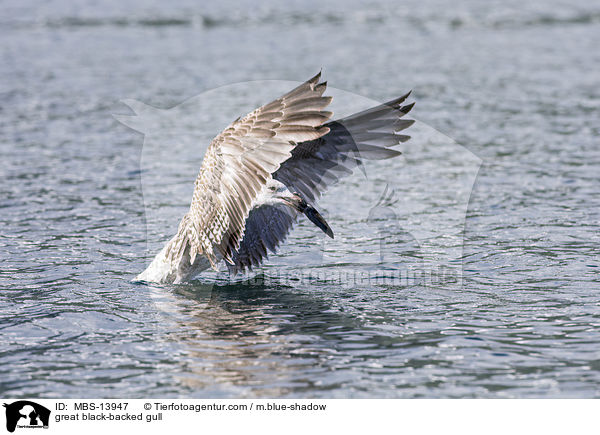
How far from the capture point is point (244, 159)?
7.30 meters

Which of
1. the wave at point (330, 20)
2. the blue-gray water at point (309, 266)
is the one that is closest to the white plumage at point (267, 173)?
the blue-gray water at point (309, 266)

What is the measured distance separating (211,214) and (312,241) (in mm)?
2568

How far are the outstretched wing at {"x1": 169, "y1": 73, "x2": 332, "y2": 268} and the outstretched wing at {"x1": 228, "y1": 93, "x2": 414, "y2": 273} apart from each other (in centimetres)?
58

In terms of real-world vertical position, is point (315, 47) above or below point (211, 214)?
above

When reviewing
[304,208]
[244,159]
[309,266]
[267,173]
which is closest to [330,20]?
[309,266]

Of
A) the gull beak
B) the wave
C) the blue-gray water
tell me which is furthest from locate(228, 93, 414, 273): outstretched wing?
the wave

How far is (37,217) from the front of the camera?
10750 millimetres

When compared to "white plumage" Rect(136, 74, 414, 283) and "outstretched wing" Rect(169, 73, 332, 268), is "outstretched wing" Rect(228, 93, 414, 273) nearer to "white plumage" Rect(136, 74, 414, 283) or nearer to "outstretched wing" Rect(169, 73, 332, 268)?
"white plumage" Rect(136, 74, 414, 283)

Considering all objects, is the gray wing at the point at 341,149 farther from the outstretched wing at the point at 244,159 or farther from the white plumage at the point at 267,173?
the outstretched wing at the point at 244,159

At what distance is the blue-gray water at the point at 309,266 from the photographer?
652 cm

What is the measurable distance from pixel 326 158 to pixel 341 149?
0.16m

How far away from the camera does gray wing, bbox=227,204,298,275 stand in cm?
856

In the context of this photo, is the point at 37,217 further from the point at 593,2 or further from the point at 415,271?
the point at 593,2
